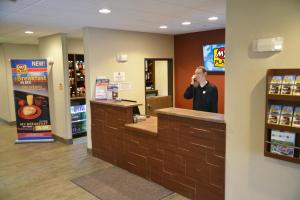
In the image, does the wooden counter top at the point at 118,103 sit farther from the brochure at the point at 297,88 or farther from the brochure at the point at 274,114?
the brochure at the point at 297,88

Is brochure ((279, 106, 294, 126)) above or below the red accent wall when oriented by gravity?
below

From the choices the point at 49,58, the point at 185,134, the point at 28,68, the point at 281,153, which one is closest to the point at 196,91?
the point at 185,134

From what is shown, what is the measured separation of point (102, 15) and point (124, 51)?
1535mm

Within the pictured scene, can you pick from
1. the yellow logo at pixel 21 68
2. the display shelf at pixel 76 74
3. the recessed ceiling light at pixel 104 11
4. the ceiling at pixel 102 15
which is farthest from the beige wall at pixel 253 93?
the yellow logo at pixel 21 68

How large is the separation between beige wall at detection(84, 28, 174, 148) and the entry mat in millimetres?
1234

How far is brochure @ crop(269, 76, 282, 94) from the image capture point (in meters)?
2.04

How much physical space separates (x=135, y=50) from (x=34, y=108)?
281 cm

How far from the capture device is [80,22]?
13.6 feet

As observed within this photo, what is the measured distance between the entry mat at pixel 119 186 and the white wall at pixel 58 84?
203 cm

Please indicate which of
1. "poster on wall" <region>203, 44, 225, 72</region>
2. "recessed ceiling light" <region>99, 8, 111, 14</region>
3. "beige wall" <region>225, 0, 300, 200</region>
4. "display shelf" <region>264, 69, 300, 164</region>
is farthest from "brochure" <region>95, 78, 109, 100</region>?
"display shelf" <region>264, 69, 300, 164</region>

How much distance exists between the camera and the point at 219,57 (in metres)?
5.12

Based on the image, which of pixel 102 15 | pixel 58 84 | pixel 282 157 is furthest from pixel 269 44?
pixel 58 84

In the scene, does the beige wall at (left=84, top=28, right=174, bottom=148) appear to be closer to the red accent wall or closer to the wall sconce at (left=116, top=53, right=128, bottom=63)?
the wall sconce at (left=116, top=53, right=128, bottom=63)

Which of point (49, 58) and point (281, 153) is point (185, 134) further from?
point (49, 58)
